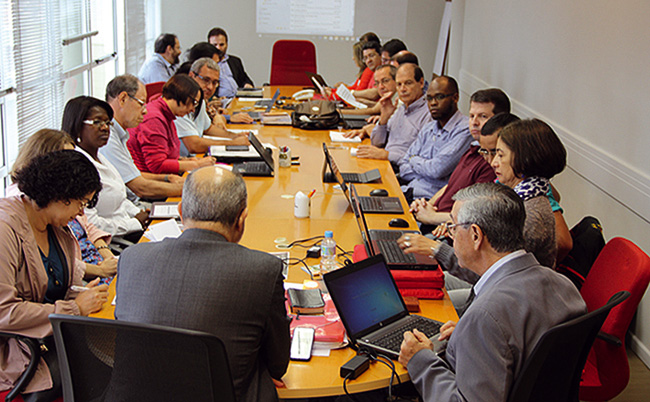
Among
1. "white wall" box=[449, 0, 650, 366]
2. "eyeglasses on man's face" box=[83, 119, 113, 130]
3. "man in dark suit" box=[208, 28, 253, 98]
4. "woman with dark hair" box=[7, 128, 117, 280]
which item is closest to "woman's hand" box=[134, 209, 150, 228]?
"woman with dark hair" box=[7, 128, 117, 280]

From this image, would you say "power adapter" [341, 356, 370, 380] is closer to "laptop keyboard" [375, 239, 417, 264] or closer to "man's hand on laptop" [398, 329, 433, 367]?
"man's hand on laptop" [398, 329, 433, 367]

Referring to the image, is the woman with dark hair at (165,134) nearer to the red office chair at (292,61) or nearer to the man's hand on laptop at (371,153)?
the man's hand on laptop at (371,153)

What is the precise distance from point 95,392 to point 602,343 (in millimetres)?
1732

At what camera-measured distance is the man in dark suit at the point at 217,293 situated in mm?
1548

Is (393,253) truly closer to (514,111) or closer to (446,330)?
(446,330)

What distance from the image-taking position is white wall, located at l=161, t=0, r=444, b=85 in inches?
378

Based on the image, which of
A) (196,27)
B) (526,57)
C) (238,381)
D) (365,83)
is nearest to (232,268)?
(238,381)

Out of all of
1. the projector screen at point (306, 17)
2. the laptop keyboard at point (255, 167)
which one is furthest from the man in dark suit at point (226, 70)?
the laptop keyboard at point (255, 167)

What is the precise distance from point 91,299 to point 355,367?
984 mm

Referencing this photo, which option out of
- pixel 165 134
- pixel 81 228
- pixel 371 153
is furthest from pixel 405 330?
pixel 165 134

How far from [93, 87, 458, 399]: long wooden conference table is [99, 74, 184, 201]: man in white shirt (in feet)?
1.84

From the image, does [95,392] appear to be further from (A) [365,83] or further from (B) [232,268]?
(A) [365,83]

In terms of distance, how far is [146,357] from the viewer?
1429 millimetres

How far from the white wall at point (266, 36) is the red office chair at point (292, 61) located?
1683mm
